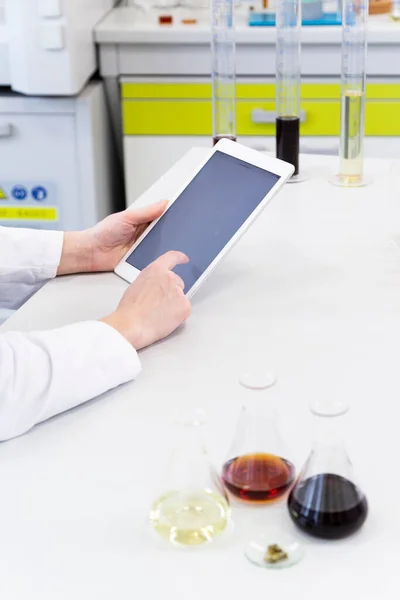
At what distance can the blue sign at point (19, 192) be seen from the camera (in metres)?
2.53

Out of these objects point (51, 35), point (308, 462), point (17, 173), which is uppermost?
point (51, 35)

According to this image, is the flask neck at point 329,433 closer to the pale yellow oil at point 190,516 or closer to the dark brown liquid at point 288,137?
the pale yellow oil at point 190,516

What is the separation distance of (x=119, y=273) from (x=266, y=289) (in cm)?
23

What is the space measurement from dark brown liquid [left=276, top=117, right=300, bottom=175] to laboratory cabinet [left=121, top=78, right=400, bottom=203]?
754 millimetres

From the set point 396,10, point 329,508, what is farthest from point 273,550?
point 396,10

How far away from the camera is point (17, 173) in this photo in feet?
8.29

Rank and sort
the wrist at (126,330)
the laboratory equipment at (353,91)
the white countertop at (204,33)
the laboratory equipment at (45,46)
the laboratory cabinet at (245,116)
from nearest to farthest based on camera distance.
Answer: the wrist at (126,330), the laboratory equipment at (353,91), the laboratory equipment at (45,46), the white countertop at (204,33), the laboratory cabinet at (245,116)

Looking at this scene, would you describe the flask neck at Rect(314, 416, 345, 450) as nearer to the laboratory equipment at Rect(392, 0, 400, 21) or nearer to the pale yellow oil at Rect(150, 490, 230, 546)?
the pale yellow oil at Rect(150, 490, 230, 546)

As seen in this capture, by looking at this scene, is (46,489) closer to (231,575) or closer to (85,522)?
(85,522)

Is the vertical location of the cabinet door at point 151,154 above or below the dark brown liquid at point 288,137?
below

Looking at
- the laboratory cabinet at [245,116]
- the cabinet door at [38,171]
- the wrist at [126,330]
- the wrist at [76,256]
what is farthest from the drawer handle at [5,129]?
the wrist at [126,330]

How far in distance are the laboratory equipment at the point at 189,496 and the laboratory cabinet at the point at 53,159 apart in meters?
1.78

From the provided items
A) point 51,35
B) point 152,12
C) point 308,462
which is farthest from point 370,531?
point 152,12

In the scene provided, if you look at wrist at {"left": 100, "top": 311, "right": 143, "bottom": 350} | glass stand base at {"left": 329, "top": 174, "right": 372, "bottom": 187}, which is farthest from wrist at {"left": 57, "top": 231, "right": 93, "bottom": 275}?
glass stand base at {"left": 329, "top": 174, "right": 372, "bottom": 187}
